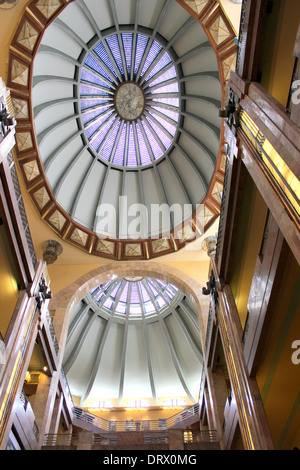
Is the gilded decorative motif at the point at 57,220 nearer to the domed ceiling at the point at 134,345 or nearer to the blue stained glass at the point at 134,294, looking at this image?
the domed ceiling at the point at 134,345

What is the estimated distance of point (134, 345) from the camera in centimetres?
2308

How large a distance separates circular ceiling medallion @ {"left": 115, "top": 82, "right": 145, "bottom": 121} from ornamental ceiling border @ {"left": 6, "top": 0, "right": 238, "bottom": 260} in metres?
6.27

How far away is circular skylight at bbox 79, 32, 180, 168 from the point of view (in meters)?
18.3

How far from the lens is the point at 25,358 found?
398 inches

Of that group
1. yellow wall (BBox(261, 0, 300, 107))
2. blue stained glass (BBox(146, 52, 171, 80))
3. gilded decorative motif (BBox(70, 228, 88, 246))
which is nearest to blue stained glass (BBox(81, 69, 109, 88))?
blue stained glass (BBox(146, 52, 171, 80))

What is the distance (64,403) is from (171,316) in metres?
8.71

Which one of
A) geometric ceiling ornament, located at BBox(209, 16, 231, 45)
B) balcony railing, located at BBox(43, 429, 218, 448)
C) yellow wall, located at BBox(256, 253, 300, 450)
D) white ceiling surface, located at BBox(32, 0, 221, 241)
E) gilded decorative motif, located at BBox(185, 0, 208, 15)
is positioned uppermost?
white ceiling surface, located at BBox(32, 0, 221, 241)

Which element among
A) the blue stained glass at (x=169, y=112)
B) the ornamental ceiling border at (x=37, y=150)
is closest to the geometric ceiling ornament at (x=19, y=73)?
the ornamental ceiling border at (x=37, y=150)

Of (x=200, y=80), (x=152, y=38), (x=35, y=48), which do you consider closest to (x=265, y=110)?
(x=35, y=48)

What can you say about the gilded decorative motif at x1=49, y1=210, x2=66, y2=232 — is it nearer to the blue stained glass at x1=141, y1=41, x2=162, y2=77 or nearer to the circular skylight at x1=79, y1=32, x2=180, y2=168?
the circular skylight at x1=79, y1=32, x2=180, y2=168

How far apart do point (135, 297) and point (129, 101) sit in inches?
469

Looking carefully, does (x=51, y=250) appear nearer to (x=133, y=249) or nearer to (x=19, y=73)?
(x=133, y=249)

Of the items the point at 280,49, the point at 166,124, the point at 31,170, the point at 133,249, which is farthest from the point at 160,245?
the point at 280,49

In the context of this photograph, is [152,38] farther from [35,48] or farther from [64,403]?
[64,403]
